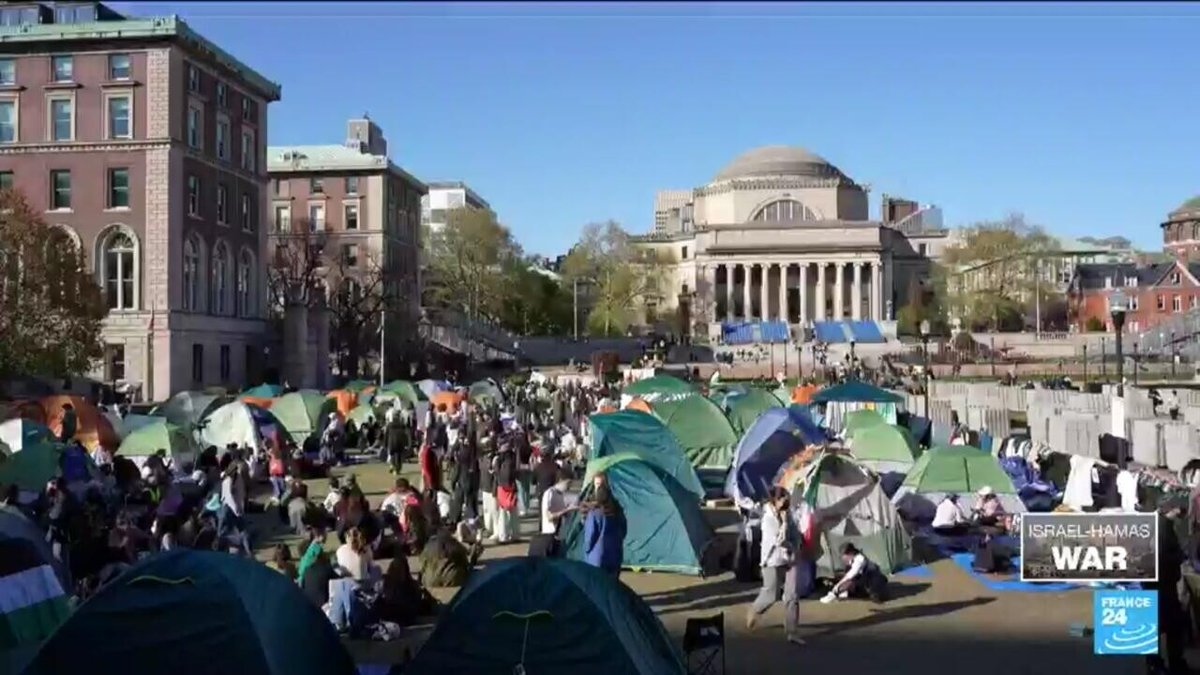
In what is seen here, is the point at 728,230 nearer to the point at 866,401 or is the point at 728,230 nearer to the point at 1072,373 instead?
the point at 1072,373

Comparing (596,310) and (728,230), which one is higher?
(728,230)

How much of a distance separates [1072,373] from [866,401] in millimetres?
44570

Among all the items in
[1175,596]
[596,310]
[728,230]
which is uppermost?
[728,230]

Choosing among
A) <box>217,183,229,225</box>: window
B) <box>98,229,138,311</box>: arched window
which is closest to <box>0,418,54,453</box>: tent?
<box>98,229,138,311</box>: arched window

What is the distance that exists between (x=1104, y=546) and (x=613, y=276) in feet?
340

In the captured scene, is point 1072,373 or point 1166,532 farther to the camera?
point 1072,373

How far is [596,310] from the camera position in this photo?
11075cm

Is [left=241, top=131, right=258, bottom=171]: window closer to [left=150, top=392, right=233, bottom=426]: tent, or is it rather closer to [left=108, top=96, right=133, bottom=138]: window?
[left=108, top=96, right=133, bottom=138]: window

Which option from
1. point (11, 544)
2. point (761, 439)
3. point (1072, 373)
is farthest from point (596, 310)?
point (11, 544)

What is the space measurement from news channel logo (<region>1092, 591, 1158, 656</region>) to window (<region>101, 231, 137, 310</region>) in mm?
50887

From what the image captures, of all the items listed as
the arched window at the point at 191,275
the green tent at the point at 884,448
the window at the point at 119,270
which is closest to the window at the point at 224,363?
the arched window at the point at 191,275

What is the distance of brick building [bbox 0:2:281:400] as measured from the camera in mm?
53969

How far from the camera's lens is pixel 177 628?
984 cm

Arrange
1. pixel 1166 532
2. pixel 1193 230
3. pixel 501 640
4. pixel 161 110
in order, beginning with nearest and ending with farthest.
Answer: pixel 501 640 < pixel 1166 532 < pixel 161 110 < pixel 1193 230
